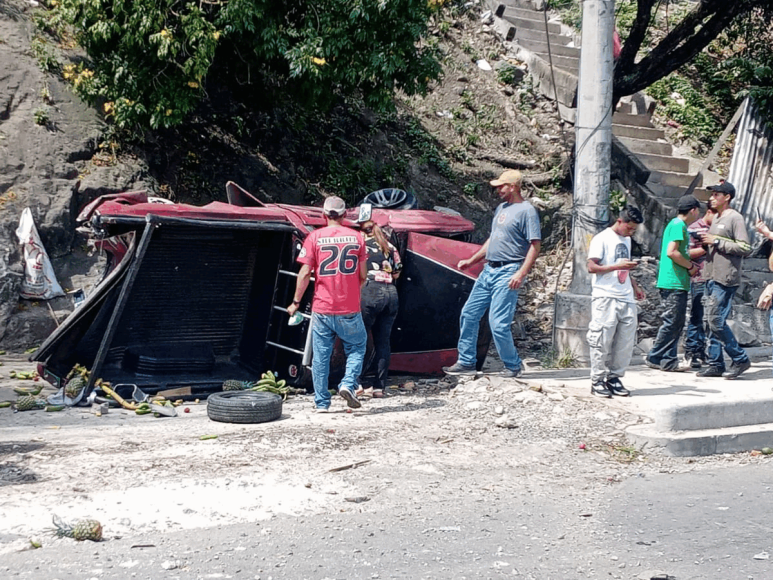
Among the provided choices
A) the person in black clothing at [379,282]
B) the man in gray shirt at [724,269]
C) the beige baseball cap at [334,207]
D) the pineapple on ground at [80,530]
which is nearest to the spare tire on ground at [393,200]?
the person in black clothing at [379,282]

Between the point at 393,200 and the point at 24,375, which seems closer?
the point at 24,375

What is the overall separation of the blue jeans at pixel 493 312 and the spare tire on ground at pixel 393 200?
171cm

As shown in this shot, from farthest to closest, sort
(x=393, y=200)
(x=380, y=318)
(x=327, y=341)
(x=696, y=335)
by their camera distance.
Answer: (x=393, y=200)
(x=696, y=335)
(x=380, y=318)
(x=327, y=341)

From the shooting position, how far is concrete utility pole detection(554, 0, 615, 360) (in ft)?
30.5

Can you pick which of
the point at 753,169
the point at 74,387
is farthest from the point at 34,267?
the point at 753,169

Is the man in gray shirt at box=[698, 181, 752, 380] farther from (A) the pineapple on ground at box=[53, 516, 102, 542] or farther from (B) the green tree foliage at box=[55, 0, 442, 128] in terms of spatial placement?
(A) the pineapple on ground at box=[53, 516, 102, 542]

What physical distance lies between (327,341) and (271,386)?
1.01 meters

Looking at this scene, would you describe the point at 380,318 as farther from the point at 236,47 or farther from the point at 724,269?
the point at 236,47

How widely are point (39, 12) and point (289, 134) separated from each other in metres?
3.85

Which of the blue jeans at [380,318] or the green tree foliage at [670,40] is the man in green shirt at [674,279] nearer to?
the blue jeans at [380,318]

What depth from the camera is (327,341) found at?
7512mm

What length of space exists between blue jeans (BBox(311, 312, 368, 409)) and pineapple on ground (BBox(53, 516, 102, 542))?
10.1 feet

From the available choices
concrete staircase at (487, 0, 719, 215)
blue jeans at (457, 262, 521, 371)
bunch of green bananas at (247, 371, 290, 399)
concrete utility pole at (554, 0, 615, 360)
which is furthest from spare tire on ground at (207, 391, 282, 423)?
concrete staircase at (487, 0, 719, 215)

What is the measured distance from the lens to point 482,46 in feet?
57.2
